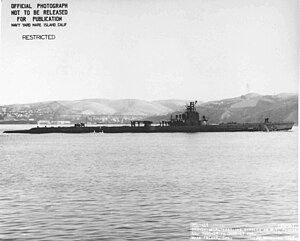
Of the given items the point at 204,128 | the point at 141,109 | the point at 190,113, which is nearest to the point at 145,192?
the point at 141,109

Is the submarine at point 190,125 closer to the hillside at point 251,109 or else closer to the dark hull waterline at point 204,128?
the dark hull waterline at point 204,128

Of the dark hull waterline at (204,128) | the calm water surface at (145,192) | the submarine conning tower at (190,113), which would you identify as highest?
the submarine conning tower at (190,113)

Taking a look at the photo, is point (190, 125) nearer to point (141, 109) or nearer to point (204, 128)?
point (204, 128)

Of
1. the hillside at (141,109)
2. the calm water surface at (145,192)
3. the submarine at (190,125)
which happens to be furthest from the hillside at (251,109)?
the calm water surface at (145,192)

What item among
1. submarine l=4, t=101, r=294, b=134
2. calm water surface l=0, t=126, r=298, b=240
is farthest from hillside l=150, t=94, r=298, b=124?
calm water surface l=0, t=126, r=298, b=240

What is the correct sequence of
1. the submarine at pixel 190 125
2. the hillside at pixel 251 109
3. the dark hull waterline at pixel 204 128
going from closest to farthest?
the hillside at pixel 251 109 < the submarine at pixel 190 125 < the dark hull waterline at pixel 204 128

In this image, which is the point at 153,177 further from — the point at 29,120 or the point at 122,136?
the point at 122,136

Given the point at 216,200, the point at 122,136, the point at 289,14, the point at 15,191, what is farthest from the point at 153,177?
the point at 122,136

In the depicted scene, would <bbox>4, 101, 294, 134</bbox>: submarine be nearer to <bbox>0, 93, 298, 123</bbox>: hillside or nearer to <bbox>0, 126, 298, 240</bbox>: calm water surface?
<bbox>0, 93, 298, 123</bbox>: hillside
